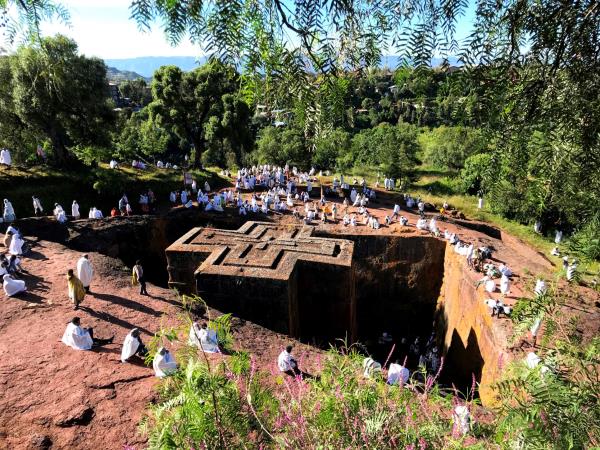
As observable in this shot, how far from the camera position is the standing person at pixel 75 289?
7.11 m

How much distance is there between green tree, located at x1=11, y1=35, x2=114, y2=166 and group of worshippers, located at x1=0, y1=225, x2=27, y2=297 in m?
5.77

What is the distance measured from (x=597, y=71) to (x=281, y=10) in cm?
225

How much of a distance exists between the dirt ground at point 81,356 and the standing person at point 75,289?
0.24m

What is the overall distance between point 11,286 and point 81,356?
3.19 meters

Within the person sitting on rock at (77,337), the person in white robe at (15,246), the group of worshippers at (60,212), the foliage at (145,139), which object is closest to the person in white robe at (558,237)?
the person sitting on rock at (77,337)

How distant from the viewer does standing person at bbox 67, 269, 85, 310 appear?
23.3ft

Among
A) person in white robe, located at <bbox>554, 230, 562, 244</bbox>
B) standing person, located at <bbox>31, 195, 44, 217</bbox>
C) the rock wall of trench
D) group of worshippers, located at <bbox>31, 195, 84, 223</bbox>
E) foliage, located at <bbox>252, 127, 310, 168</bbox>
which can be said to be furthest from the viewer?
foliage, located at <bbox>252, 127, 310, 168</bbox>

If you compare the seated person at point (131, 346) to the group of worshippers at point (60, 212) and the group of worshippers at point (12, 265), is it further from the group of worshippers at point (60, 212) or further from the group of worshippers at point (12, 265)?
the group of worshippers at point (60, 212)

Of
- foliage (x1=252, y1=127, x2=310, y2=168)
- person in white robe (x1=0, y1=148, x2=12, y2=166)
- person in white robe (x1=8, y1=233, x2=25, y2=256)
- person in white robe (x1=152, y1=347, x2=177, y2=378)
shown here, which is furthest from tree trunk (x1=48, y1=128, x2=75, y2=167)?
person in white robe (x1=152, y1=347, x2=177, y2=378)

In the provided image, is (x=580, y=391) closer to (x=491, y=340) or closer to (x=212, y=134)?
(x=491, y=340)

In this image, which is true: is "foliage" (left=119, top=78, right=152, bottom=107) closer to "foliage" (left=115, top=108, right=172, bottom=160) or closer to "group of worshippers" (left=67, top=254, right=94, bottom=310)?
"foliage" (left=115, top=108, right=172, bottom=160)

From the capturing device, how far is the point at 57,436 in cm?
442

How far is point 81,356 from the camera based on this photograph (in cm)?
592

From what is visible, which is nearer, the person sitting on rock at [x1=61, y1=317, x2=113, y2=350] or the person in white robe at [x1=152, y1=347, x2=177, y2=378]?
the person in white robe at [x1=152, y1=347, x2=177, y2=378]
